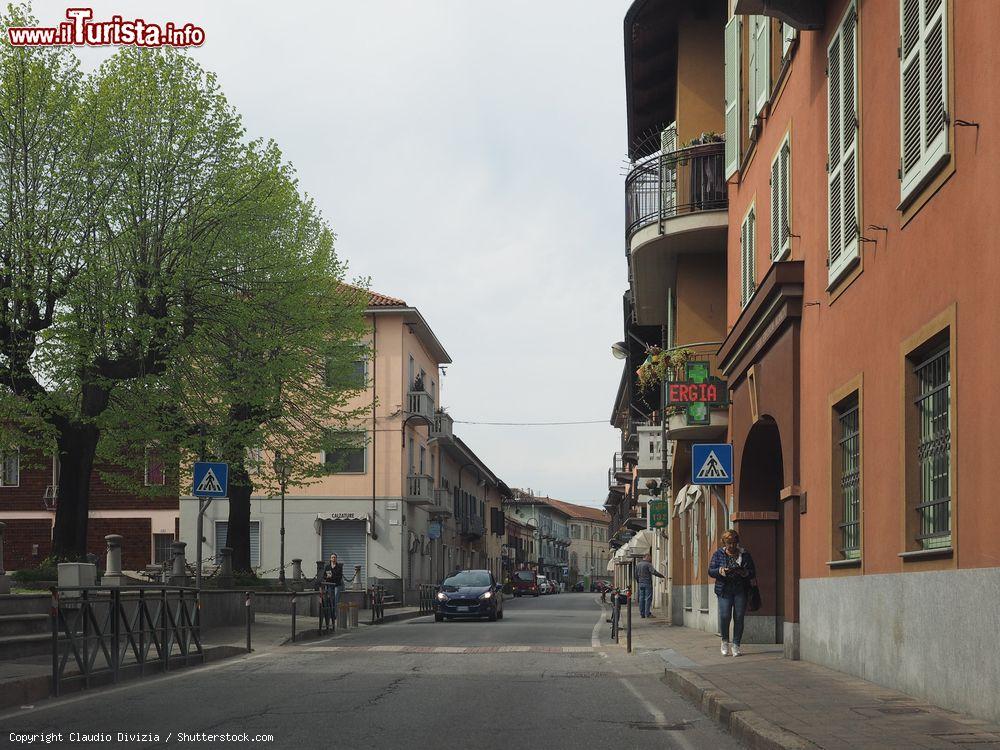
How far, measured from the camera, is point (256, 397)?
1098 inches

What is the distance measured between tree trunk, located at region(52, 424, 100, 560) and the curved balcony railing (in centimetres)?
1133

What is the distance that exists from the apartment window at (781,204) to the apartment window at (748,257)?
70.0 inches

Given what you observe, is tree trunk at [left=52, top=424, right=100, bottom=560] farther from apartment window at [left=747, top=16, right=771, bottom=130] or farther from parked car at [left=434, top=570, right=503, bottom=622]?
apartment window at [left=747, top=16, right=771, bottom=130]

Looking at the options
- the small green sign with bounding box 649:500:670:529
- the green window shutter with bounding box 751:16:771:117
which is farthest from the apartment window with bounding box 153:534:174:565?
the green window shutter with bounding box 751:16:771:117

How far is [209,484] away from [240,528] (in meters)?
15.4

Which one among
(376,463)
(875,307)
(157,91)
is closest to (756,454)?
(875,307)

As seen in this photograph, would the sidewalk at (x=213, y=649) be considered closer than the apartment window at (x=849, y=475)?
Yes

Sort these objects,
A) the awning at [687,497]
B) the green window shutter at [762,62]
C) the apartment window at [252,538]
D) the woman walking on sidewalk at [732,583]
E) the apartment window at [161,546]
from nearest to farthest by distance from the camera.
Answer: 1. the woman walking on sidewalk at [732,583]
2. the green window shutter at [762,62]
3. the awning at [687,497]
4. the apartment window at [252,538]
5. the apartment window at [161,546]

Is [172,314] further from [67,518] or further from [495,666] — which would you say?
[495,666]

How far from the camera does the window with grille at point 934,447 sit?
1045 cm

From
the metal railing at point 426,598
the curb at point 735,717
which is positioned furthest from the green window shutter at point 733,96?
the metal railing at point 426,598

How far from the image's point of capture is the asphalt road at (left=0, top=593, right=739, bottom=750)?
9320 mm

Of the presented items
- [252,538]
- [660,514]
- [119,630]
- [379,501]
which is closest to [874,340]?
[119,630]

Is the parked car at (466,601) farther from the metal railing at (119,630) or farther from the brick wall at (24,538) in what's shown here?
the brick wall at (24,538)
